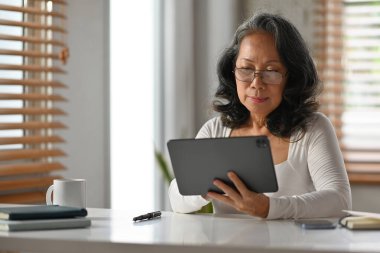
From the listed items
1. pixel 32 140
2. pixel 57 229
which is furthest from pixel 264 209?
pixel 32 140

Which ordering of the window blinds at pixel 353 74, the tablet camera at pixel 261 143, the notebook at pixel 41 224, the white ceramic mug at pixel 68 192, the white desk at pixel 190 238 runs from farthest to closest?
1. the window blinds at pixel 353 74
2. the white ceramic mug at pixel 68 192
3. the tablet camera at pixel 261 143
4. the notebook at pixel 41 224
5. the white desk at pixel 190 238

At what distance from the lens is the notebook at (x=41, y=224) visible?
1.73 meters

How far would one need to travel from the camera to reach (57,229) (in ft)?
5.77

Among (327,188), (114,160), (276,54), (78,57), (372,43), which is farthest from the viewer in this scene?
(372,43)

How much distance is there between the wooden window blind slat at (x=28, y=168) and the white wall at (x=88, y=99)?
16cm

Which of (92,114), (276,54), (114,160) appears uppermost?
(276,54)

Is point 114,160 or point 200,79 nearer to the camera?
point 114,160

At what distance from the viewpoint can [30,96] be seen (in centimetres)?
277

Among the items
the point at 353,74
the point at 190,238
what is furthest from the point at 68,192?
the point at 353,74

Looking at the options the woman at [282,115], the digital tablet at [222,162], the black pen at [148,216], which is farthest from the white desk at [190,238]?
the woman at [282,115]

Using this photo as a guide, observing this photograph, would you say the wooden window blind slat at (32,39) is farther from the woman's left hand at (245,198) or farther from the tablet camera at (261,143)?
the tablet camera at (261,143)

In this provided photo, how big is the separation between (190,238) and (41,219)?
411mm

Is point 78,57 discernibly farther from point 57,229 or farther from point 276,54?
point 57,229

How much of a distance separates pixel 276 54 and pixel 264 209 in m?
0.66
